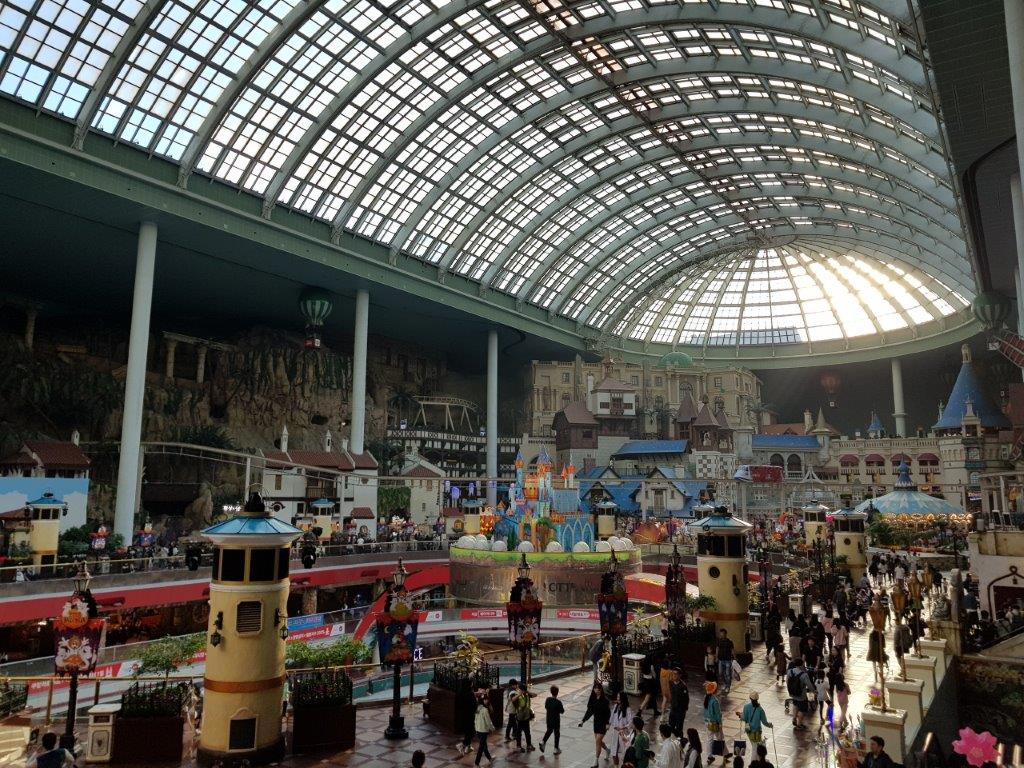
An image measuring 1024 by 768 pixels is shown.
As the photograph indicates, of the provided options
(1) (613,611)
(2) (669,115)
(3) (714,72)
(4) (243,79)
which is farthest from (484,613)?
(2) (669,115)

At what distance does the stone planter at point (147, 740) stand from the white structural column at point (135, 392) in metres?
22.6

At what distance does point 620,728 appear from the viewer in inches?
498

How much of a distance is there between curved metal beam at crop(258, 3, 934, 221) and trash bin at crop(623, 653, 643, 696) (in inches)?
1043

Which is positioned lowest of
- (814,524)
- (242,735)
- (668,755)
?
(242,735)

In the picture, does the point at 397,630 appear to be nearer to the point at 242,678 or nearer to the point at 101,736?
the point at 242,678

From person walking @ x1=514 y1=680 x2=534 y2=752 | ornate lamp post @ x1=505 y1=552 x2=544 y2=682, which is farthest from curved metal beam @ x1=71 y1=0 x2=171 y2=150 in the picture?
person walking @ x1=514 y1=680 x2=534 y2=752

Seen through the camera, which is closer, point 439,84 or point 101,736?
point 101,736

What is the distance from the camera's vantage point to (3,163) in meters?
31.7

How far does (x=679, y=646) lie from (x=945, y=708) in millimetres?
6377

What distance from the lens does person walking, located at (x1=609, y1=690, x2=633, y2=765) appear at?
41.0 feet

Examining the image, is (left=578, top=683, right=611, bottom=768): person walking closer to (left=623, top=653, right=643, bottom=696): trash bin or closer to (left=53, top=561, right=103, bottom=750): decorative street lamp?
(left=623, top=653, right=643, bottom=696): trash bin

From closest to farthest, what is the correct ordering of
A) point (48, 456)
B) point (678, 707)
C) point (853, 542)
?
1. point (678, 707)
2. point (48, 456)
3. point (853, 542)

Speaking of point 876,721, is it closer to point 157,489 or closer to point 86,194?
point 86,194

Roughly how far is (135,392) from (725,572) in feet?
96.9
